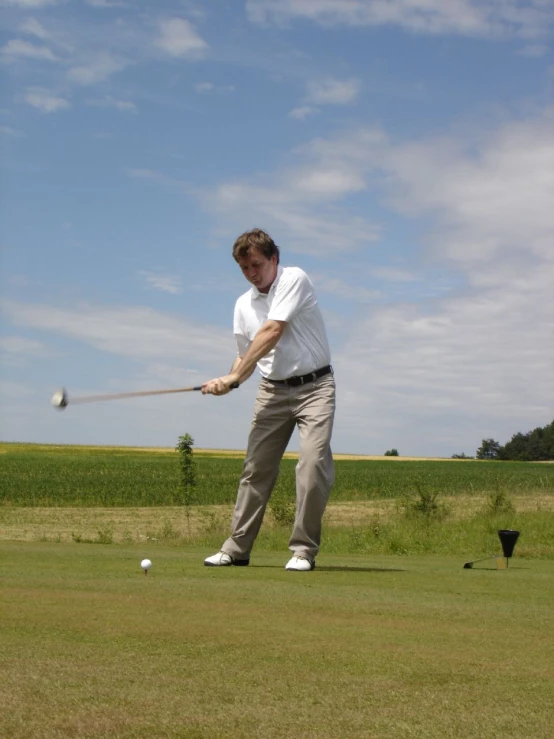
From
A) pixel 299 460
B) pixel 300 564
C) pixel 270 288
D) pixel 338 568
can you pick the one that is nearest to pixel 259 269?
pixel 270 288

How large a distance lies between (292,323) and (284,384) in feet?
1.55

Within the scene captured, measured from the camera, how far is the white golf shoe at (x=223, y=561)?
25.0 feet

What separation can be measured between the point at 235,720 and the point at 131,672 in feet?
2.27

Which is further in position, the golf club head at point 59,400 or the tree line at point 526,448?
the tree line at point 526,448

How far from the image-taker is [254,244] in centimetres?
748

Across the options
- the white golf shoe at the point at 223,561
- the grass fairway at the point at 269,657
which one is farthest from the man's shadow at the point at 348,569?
the grass fairway at the point at 269,657

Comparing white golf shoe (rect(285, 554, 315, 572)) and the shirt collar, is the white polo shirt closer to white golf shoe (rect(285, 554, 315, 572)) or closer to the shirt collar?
the shirt collar

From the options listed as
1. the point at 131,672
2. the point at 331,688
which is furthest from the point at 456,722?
the point at 131,672

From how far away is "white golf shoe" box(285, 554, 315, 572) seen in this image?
23.9 ft

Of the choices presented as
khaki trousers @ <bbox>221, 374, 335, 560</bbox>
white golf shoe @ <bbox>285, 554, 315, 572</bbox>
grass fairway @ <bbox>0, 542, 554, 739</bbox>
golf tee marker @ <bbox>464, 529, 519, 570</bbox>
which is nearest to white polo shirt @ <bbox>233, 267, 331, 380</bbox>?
khaki trousers @ <bbox>221, 374, 335, 560</bbox>

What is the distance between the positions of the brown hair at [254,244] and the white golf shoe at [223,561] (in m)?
2.16

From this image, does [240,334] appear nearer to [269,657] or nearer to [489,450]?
[269,657]

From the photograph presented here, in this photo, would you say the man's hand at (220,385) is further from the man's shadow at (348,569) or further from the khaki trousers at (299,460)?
the man's shadow at (348,569)

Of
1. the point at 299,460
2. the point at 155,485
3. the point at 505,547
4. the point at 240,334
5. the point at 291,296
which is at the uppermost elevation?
the point at 291,296
